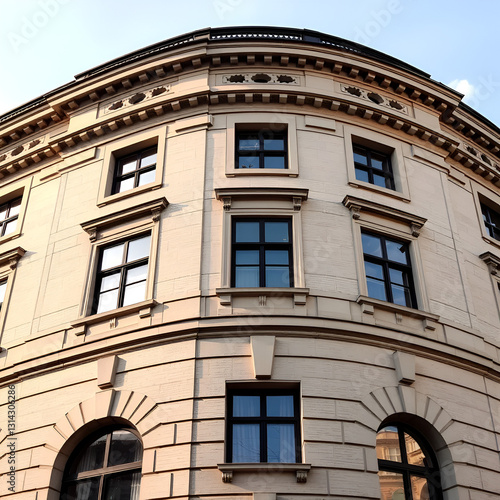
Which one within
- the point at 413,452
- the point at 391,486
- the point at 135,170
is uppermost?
the point at 135,170

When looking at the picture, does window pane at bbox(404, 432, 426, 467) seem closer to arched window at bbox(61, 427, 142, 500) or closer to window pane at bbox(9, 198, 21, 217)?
arched window at bbox(61, 427, 142, 500)

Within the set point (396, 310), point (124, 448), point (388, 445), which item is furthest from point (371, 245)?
point (124, 448)

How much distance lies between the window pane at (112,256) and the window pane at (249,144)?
15.9 feet

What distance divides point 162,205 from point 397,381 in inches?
313

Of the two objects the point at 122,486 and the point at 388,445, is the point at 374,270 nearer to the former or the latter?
the point at 388,445

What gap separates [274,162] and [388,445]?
899 cm

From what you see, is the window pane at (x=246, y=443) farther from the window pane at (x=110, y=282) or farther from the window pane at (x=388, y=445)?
the window pane at (x=110, y=282)

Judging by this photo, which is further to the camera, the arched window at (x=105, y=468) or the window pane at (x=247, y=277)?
the window pane at (x=247, y=277)

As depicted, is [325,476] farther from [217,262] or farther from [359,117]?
[359,117]

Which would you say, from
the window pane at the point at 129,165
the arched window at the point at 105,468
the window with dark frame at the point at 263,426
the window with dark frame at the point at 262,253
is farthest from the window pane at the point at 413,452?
the window pane at the point at 129,165

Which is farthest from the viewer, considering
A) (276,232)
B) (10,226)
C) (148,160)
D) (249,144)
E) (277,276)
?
(10,226)

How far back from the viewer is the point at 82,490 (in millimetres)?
15094

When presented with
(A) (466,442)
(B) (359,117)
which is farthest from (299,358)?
(B) (359,117)

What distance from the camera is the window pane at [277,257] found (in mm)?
17156
